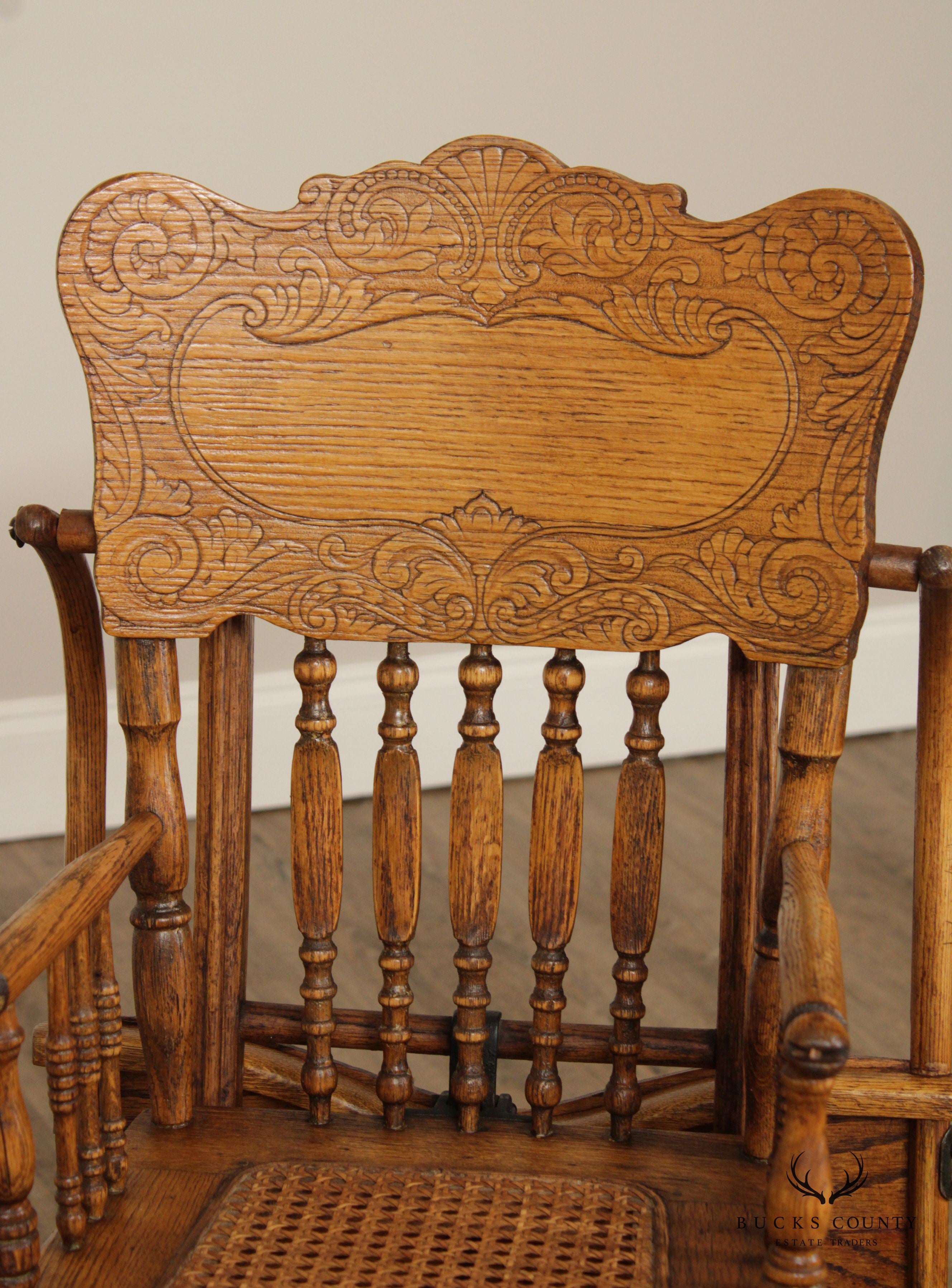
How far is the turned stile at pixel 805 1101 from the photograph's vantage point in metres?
0.69

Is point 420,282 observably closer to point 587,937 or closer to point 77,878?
point 77,878

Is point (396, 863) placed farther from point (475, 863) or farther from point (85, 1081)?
point (85, 1081)

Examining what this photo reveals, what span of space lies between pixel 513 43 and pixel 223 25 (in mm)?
490

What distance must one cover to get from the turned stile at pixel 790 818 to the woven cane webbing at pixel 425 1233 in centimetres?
11

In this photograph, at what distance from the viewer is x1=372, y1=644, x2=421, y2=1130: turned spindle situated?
1012 millimetres

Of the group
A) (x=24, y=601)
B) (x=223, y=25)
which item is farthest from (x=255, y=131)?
(x=24, y=601)

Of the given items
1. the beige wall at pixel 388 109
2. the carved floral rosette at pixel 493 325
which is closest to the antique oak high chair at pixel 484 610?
the carved floral rosette at pixel 493 325

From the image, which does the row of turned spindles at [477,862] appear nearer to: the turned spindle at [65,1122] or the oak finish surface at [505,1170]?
the oak finish surface at [505,1170]

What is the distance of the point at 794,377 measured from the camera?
3.00 ft

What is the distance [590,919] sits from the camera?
2.20 metres

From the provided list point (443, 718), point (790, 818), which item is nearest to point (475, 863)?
point (790, 818)

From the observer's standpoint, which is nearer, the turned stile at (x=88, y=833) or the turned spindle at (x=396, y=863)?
the turned stile at (x=88, y=833)

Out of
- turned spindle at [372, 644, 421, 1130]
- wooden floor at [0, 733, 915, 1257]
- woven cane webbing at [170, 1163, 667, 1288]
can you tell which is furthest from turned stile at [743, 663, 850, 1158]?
wooden floor at [0, 733, 915, 1257]

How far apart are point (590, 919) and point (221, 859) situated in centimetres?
123
